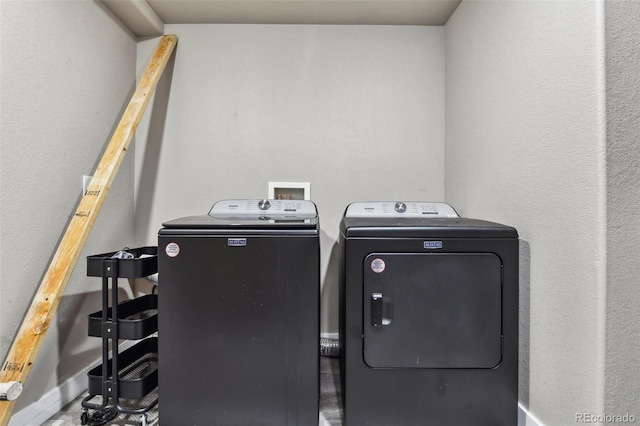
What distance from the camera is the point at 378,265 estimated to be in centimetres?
127

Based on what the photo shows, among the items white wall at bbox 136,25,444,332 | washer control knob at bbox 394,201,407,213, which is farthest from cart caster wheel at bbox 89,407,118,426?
washer control knob at bbox 394,201,407,213

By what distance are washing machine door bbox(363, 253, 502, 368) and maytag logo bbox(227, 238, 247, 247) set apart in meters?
0.55

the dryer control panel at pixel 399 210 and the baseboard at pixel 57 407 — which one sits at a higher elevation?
the dryer control panel at pixel 399 210

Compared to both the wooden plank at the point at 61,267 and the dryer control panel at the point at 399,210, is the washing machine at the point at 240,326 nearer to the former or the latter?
the wooden plank at the point at 61,267

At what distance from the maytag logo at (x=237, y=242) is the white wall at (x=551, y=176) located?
1.17 metres

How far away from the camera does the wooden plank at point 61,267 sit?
1.23 m

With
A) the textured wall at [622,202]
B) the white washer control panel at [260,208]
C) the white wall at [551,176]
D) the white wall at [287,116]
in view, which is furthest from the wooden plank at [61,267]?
the textured wall at [622,202]

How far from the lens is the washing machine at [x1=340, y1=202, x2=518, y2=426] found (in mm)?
1261

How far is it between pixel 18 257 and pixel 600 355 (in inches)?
85.8

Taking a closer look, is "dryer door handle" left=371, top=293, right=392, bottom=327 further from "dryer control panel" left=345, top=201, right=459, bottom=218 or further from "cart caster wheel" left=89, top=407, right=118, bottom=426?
"cart caster wheel" left=89, top=407, right=118, bottom=426

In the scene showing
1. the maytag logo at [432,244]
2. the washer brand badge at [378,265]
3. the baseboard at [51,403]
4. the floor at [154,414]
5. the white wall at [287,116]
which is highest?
the white wall at [287,116]

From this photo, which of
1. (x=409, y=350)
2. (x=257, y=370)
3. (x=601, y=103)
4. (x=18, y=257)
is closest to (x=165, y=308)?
(x=257, y=370)

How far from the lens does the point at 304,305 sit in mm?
1266

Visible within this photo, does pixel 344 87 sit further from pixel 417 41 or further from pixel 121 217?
pixel 121 217
